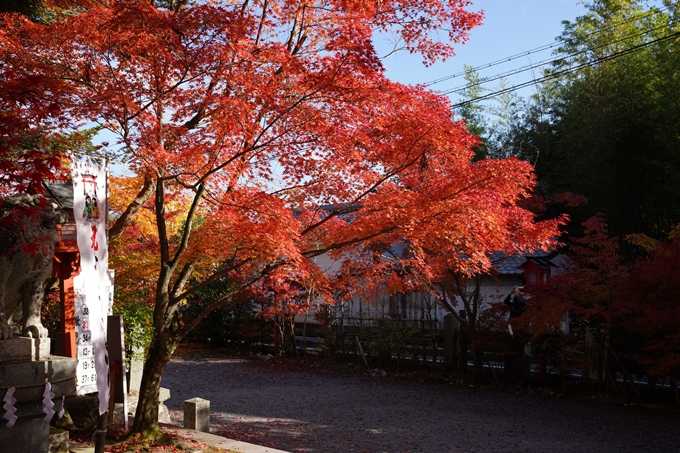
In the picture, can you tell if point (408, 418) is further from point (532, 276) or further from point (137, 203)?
point (532, 276)

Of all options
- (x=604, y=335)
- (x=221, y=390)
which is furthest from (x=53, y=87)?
(x=604, y=335)

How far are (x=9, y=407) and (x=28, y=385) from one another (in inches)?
8.8

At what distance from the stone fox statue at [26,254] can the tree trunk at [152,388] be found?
8.39 ft

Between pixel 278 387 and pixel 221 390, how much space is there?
53.1 inches

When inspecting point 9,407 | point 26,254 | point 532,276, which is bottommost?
point 9,407

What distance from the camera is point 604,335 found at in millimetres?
12570

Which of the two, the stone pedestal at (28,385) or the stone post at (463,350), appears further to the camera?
the stone post at (463,350)

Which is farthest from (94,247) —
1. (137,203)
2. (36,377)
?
(137,203)

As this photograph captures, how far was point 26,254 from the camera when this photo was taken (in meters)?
5.36

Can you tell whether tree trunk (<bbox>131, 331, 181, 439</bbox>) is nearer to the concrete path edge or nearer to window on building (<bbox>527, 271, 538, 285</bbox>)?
the concrete path edge

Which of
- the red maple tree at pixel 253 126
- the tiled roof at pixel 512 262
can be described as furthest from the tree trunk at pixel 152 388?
the tiled roof at pixel 512 262

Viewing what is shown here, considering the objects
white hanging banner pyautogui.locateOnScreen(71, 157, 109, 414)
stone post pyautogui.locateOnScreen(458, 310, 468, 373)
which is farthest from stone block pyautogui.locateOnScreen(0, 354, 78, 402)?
stone post pyautogui.locateOnScreen(458, 310, 468, 373)

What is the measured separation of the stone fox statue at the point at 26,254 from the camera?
17.2 ft

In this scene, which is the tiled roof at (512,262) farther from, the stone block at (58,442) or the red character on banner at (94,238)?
the red character on banner at (94,238)
